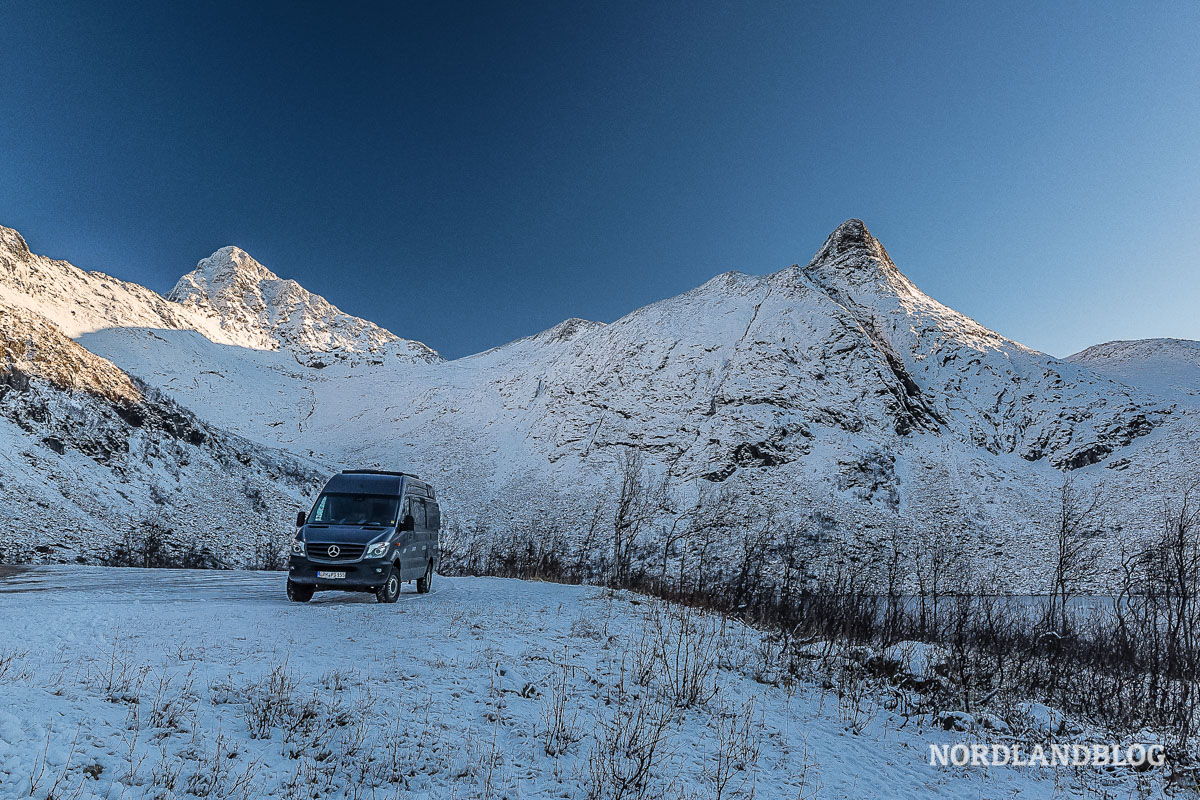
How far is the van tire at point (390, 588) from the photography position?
1187cm

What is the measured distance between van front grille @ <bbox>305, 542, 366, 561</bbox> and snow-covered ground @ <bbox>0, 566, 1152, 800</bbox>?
1.97m

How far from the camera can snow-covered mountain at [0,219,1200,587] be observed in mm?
37062

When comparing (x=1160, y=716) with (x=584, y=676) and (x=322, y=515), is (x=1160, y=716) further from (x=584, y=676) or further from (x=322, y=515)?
(x=322, y=515)

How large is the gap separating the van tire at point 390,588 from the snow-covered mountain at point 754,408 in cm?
1848

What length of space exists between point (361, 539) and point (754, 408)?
38.4 meters

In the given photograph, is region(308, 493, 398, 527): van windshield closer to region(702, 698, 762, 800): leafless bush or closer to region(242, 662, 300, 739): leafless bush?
region(242, 662, 300, 739): leafless bush

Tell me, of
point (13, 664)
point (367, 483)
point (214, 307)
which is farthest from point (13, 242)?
point (13, 664)

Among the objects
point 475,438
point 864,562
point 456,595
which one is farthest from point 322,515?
point 475,438

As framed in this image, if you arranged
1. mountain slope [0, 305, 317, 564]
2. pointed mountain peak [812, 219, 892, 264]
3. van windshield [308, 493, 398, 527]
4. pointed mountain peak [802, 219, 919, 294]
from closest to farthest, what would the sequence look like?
van windshield [308, 493, 398, 527], mountain slope [0, 305, 317, 564], pointed mountain peak [802, 219, 919, 294], pointed mountain peak [812, 219, 892, 264]

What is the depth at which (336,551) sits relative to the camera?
11602 millimetres

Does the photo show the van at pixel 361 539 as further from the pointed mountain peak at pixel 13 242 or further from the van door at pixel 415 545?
the pointed mountain peak at pixel 13 242

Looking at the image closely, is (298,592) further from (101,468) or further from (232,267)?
(232,267)

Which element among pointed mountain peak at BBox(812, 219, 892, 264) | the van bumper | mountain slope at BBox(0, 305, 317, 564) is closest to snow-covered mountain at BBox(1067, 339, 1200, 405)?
pointed mountain peak at BBox(812, 219, 892, 264)

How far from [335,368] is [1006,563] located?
90064 mm
